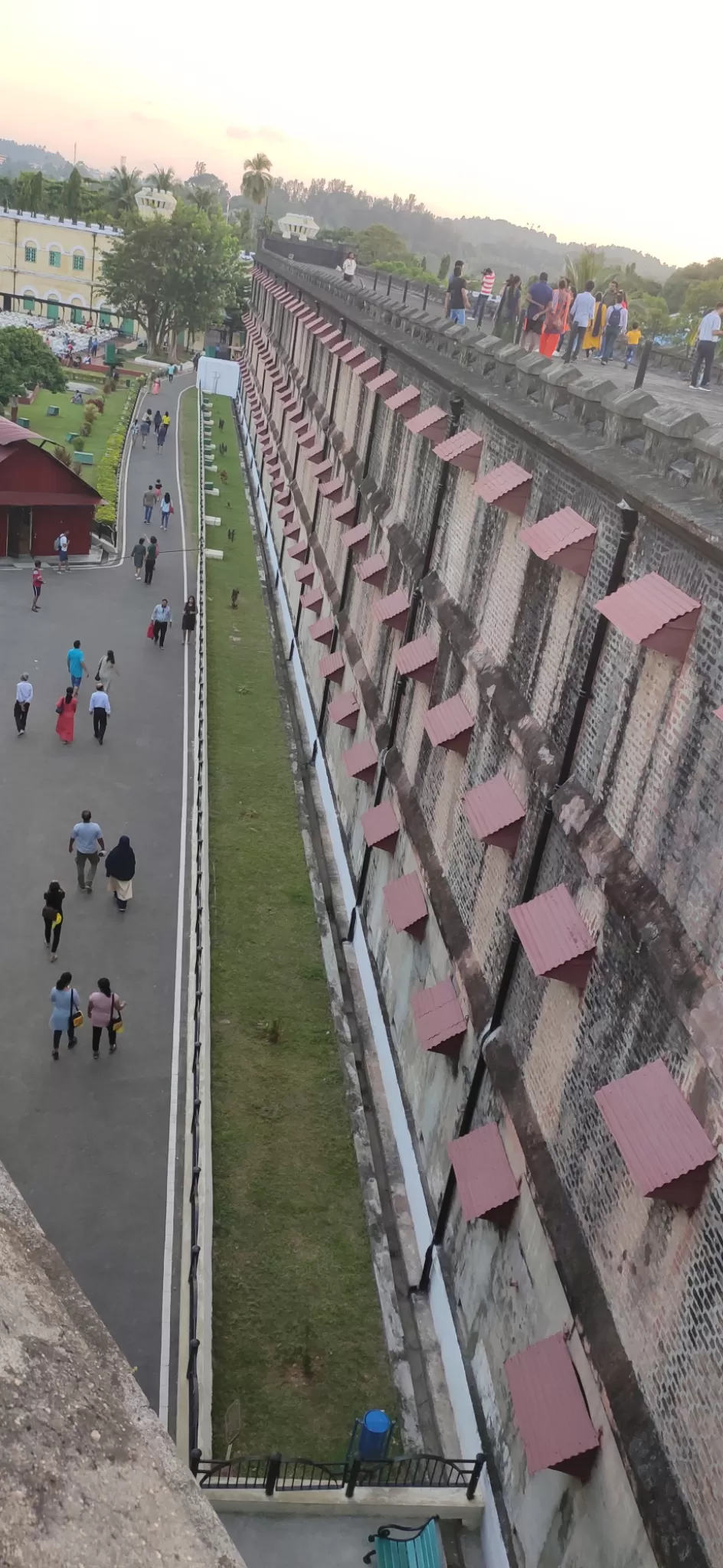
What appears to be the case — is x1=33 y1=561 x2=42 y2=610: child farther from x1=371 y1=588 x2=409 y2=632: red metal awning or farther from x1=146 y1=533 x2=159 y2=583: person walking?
x1=371 y1=588 x2=409 y2=632: red metal awning

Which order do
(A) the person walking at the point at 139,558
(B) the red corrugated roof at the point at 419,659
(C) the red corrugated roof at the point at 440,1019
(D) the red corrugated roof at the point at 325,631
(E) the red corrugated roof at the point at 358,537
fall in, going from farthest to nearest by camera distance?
(A) the person walking at the point at 139,558 < (D) the red corrugated roof at the point at 325,631 < (E) the red corrugated roof at the point at 358,537 < (B) the red corrugated roof at the point at 419,659 < (C) the red corrugated roof at the point at 440,1019

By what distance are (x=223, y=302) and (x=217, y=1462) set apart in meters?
113

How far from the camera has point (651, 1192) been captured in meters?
8.38

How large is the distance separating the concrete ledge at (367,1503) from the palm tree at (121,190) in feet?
518

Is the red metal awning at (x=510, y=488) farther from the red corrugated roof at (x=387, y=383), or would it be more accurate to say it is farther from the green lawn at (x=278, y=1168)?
the red corrugated roof at (x=387, y=383)

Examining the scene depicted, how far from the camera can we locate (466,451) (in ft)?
54.1

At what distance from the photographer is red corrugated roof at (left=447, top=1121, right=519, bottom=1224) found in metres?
12.1

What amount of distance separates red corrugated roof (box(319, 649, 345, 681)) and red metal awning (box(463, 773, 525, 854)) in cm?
1270

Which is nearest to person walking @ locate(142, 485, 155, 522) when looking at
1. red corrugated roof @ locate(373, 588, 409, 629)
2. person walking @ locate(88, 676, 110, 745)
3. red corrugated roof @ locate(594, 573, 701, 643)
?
person walking @ locate(88, 676, 110, 745)

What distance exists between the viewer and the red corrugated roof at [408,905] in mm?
16875

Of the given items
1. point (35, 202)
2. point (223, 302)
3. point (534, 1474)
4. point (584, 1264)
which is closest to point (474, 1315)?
point (534, 1474)

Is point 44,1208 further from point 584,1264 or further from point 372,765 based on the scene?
point 372,765

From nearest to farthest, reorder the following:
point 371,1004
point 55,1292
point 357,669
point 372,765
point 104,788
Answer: point 55,1292, point 371,1004, point 372,765, point 357,669, point 104,788

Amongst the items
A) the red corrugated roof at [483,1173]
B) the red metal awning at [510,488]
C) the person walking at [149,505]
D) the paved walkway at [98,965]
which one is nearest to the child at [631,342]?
the paved walkway at [98,965]
